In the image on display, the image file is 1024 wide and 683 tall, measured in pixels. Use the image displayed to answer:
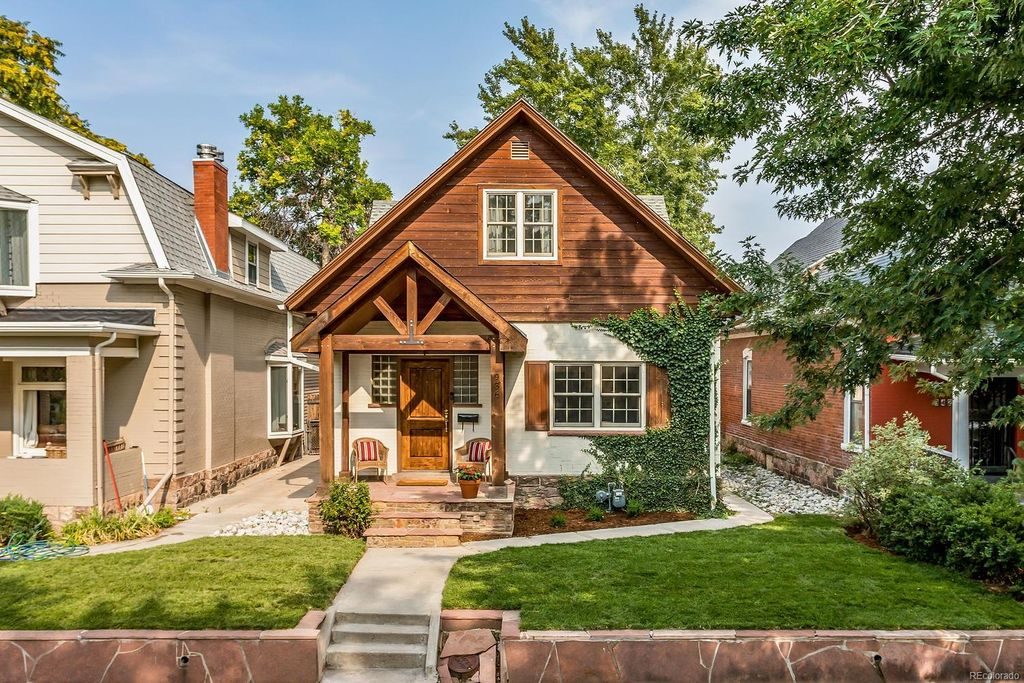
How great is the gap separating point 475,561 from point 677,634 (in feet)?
10.7

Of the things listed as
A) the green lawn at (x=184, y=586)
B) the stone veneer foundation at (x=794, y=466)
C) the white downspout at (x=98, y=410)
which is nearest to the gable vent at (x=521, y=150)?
the green lawn at (x=184, y=586)

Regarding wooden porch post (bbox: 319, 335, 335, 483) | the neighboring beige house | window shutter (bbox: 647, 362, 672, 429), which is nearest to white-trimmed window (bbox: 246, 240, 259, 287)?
the neighboring beige house

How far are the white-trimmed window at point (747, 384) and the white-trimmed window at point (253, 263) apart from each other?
14323 mm

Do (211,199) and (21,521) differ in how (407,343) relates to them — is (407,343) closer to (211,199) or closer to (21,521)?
(21,521)

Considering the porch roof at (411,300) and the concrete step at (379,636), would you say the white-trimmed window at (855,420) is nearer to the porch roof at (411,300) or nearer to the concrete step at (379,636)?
the porch roof at (411,300)

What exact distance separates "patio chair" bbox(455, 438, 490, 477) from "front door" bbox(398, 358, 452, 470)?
387 mm

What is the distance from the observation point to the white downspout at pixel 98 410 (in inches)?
415

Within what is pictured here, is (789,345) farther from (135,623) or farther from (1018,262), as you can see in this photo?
(135,623)

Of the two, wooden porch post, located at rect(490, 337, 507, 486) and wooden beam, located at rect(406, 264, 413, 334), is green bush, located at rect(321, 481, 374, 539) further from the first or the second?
wooden beam, located at rect(406, 264, 413, 334)

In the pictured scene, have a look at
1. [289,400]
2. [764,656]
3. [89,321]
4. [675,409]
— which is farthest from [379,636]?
[289,400]

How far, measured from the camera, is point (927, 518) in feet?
27.1

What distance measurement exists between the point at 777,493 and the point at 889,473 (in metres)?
4.51

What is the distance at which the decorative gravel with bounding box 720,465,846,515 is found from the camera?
12.3m

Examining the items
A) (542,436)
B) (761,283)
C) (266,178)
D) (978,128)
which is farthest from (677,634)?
(266,178)
